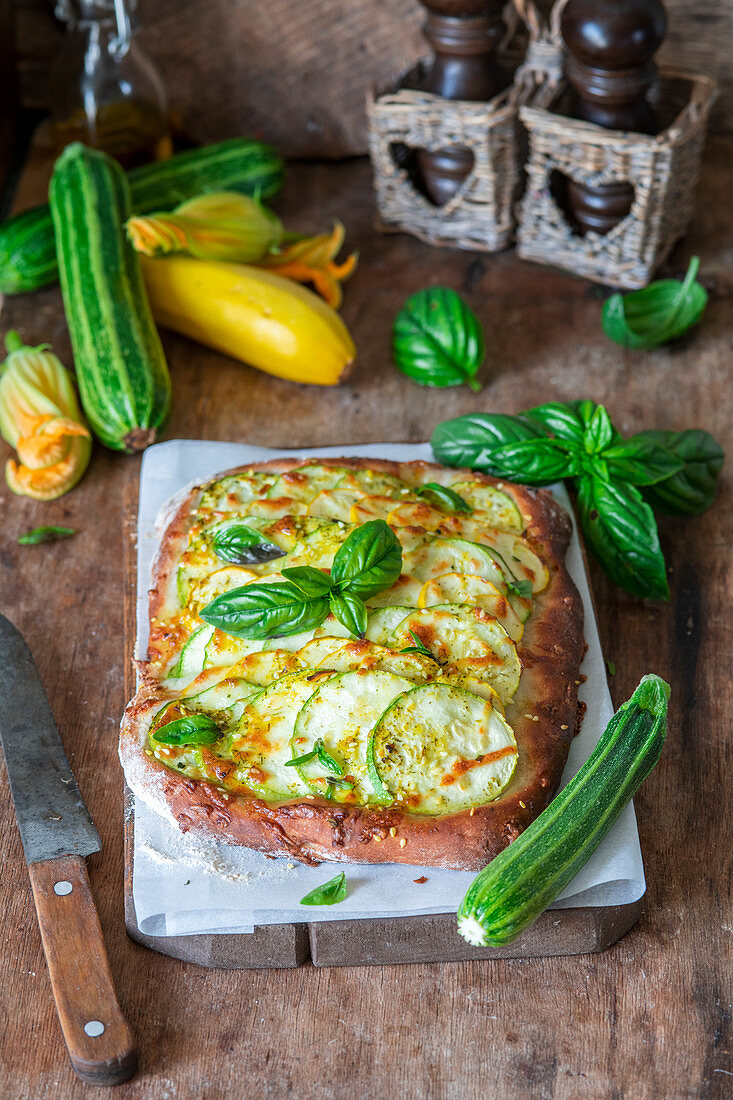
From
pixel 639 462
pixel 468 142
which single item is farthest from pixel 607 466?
pixel 468 142

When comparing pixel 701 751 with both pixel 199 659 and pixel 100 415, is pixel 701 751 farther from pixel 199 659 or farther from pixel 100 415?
pixel 100 415

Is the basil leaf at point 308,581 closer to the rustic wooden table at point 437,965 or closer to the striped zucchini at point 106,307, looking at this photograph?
the rustic wooden table at point 437,965

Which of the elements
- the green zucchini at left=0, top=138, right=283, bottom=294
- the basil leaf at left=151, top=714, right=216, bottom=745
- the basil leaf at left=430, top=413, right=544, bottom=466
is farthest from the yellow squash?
the basil leaf at left=151, top=714, right=216, bottom=745

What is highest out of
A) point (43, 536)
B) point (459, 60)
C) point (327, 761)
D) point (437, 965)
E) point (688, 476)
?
point (459, 60)

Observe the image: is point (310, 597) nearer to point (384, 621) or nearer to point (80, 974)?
point (384, 621)

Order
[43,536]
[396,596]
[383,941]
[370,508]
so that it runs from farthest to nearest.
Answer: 1. [43,536]
2. [370,508]
3. [396,596]
4. [383,941]

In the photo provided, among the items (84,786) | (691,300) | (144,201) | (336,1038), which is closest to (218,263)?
(144,201)
